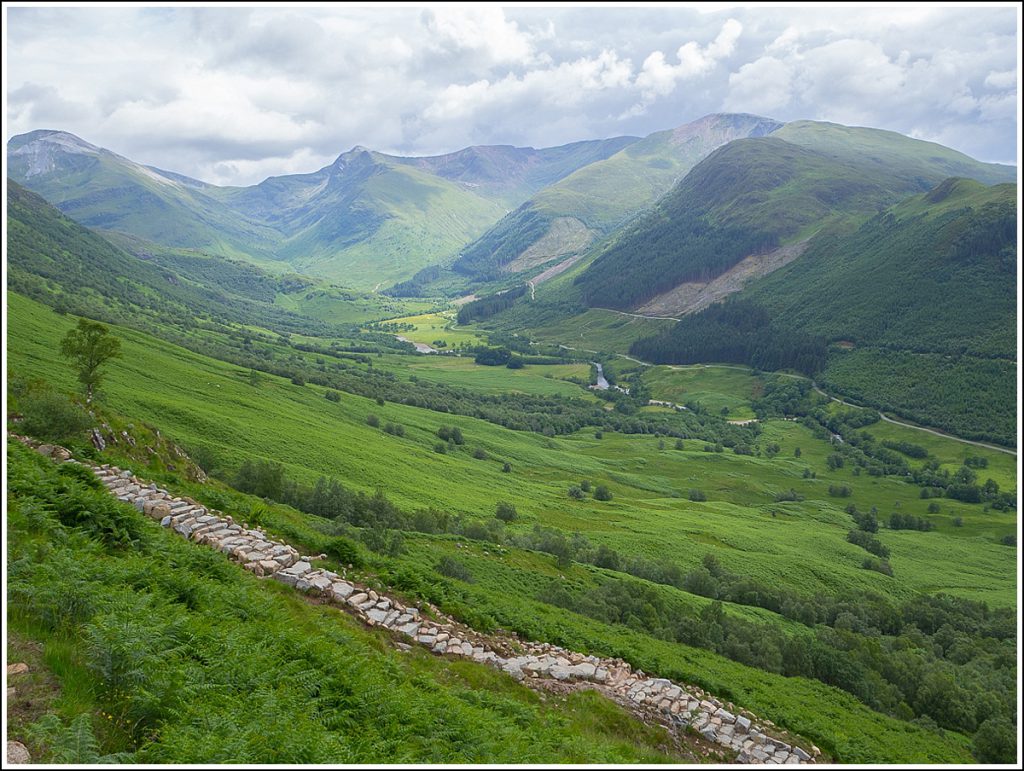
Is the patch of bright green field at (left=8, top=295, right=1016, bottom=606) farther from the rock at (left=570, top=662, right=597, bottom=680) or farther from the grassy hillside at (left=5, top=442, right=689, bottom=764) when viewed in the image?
the rock at (left=570, top=662, right=597, bottom=680)

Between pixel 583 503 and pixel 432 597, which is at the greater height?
pixel 432 597

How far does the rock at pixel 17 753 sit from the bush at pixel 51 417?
80.8 ft

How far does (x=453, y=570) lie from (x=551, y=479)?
77.0 meters

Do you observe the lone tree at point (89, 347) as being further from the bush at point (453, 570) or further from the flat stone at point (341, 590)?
the flat stone at point (341, 590)

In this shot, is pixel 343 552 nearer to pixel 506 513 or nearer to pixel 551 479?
pixel 506 513

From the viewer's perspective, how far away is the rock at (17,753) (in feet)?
26.3

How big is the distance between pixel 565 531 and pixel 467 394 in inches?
4449

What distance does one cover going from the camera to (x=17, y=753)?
8.14m

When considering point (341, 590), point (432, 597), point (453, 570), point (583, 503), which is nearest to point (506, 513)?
point (583, 503)

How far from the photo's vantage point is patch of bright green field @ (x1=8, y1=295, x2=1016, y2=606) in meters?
67.8

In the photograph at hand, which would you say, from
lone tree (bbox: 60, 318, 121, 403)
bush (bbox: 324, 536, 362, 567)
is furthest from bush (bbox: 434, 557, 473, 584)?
lone tree (bbox: 60, 318, 121, 403)

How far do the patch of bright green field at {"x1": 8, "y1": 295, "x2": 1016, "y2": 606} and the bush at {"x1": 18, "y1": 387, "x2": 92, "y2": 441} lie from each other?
779 inches

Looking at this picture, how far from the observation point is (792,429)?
181000mm

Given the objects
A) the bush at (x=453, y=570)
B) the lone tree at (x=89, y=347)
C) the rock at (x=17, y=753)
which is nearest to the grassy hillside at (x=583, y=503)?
the bush at (x=453, y=570)
